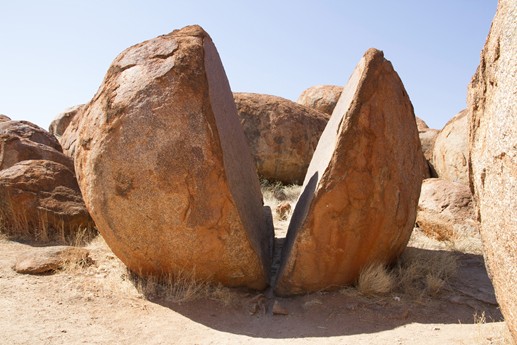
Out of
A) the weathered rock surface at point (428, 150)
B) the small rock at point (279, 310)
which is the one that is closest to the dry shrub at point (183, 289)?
the small rock at point (279, 310)

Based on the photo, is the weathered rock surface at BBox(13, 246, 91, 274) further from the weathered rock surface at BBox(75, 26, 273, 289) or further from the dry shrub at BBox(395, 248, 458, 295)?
the dry shrub at BBox(395, 248, 458, 295)

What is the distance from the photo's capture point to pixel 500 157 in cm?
216

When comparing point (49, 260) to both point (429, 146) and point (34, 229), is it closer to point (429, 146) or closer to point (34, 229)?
point (34, 229)

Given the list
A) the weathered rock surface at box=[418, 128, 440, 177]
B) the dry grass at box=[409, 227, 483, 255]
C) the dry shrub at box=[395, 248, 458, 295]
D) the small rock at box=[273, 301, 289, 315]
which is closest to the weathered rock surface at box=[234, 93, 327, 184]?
the weathered rock surface at box=[418, 128, 440, 177]

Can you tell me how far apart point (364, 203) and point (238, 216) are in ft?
3.32

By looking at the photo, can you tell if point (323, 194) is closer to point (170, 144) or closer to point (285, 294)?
point (285, 294)

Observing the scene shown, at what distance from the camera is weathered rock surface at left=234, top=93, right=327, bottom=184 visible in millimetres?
9688

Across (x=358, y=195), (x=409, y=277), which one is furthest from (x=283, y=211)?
(x=358, y=195)

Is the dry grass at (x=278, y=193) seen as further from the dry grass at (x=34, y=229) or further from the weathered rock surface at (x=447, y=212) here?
the dry grass at (x=34, y=229)

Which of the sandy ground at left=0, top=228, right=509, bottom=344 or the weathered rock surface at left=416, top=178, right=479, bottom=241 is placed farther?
the weathered rock surface at left=416, top=178, right=479, bottom=241

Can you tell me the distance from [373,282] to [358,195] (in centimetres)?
77

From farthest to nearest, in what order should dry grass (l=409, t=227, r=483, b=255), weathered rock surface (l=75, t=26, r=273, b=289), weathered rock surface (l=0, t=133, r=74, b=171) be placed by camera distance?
weathered rock surface (l=0, t=133, r=74, b=171)
dry grass (l=409, t=227, r=483, b=255)
weathered rock surface (l=75, t=26, r=273, b=289)

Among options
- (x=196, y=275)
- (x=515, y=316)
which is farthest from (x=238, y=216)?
(x=515, y=316)

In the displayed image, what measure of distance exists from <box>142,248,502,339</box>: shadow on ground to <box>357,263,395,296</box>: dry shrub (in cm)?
6
